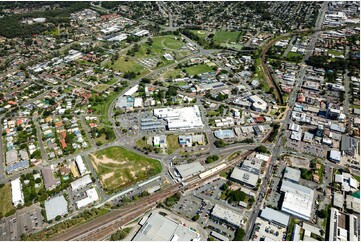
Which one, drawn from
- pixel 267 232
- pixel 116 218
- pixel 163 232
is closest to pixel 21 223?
pixel 116 218

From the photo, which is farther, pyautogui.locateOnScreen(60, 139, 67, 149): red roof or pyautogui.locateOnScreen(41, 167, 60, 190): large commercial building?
pyautogui.locateOnScreen(60, 139, 67, 149): red roof

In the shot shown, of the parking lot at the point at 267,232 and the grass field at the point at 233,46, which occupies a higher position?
the grass field at the point at 233,46

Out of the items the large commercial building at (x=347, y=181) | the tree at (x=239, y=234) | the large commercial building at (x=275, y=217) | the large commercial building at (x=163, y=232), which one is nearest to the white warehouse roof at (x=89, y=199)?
the large commercial building at (x=163, y=232)

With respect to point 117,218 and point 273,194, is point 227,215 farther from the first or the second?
point 117,218

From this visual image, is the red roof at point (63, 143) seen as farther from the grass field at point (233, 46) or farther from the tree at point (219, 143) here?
the grass field at point (233, 46)

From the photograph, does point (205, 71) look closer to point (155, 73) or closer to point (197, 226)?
point (155, 73)

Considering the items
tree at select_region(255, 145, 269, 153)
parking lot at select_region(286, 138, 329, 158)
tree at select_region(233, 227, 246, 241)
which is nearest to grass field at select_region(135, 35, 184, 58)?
tree at select_region(255, 145, 269, 153)

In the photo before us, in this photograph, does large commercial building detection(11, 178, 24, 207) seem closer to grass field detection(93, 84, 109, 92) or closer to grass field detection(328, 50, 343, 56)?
grass field detection(93, 84, 109, 92)
